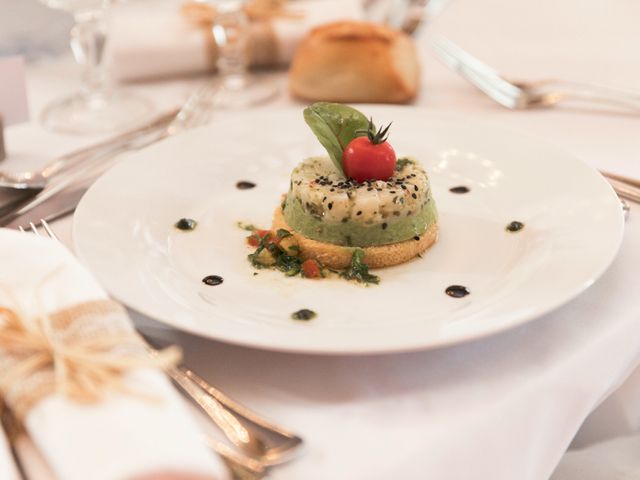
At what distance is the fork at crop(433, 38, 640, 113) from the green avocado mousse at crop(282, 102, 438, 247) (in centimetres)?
73

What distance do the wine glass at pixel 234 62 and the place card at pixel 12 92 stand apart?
1.63 feet

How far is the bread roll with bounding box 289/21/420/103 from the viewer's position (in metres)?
2.08

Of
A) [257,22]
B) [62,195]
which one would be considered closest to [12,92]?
[62,195]

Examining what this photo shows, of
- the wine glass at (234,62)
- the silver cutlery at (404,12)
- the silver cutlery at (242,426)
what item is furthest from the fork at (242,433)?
the silver cutlery at (404,12)

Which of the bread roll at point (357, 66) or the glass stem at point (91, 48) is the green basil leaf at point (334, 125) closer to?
the bread roll at point (357, 66)

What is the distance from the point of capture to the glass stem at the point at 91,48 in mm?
2115

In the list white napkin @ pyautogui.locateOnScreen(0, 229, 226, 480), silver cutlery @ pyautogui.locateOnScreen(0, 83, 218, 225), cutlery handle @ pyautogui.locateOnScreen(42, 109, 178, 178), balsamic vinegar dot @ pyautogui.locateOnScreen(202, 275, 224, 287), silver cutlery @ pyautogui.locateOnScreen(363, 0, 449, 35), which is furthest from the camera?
silver cutlery @ pyautogui.locateOnScreen(363, 0, 449, 35)

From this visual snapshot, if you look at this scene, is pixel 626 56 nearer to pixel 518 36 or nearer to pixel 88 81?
pixel 518 36

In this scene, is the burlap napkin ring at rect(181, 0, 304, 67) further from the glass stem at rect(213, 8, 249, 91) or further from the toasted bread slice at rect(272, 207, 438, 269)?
the toasted bread slice at rect(272, 207, 438, 269)

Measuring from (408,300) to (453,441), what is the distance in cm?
35

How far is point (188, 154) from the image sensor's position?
66.7 inches

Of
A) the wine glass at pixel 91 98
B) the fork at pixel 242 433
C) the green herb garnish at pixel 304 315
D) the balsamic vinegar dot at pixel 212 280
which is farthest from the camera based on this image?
the wine glass at pixel 91 98

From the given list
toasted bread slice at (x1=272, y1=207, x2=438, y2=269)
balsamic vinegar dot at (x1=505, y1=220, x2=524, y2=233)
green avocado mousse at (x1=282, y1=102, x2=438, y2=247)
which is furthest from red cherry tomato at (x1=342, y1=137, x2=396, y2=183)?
balsamic vinegar dot at (x1=505, y1=220, x2=524, y2=233)

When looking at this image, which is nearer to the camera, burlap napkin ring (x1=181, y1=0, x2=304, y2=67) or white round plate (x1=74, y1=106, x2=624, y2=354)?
white round plate (x1=74, y1=106, x2=624, y2=354)
